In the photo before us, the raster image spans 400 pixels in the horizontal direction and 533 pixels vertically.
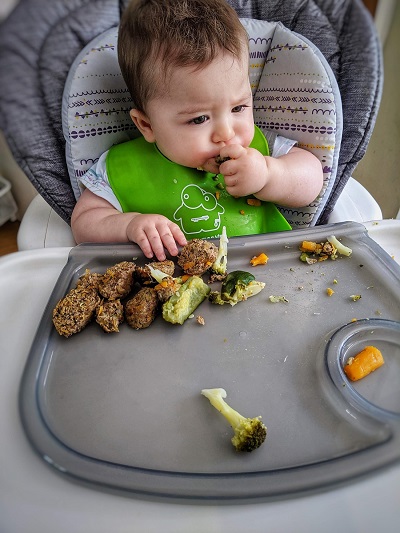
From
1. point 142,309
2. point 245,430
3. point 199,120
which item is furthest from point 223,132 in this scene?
point 245,430

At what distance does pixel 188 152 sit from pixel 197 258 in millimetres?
148

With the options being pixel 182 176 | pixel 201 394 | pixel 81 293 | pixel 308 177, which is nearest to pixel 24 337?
pixel 81 293

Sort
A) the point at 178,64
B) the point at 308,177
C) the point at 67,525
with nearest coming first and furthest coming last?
the point at 67,525
the point at 178,64
the point at 308,177

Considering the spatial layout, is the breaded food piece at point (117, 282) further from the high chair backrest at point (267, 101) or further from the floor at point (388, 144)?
the floor at point (388, 144)

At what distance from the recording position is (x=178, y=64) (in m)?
0.50

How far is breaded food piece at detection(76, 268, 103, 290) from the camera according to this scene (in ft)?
1.81

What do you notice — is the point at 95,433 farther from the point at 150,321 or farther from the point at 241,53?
the point at 241,53

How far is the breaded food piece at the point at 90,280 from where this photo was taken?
550 millimetres

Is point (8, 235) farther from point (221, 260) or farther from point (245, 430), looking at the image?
point (245, 430)

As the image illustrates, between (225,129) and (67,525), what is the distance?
45 centimetres

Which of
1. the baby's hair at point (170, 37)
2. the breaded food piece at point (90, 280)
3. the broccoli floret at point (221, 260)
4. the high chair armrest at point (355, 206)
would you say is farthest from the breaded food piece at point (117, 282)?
the high chair armrest at point (355, 206)

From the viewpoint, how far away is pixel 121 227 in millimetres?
651

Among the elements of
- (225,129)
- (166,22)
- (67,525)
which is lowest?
(67,525)

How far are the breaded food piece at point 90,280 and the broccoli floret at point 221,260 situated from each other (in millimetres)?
147
